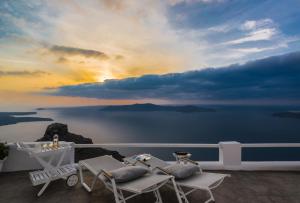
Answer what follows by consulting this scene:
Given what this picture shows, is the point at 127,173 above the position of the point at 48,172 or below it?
above

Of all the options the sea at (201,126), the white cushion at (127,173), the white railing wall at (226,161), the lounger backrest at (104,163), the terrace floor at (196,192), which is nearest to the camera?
the white cushion at (127,173)

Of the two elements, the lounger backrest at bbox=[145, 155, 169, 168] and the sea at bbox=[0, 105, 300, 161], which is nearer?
the lounger backrest at bbox=[145, 155, 169, 168]

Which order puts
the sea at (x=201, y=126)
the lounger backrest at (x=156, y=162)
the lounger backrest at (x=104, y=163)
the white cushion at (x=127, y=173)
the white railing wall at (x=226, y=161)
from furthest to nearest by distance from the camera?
the sea at (x=201, y=126), the white railing wall at (x=226, y=161), the lounger backrest at (x=156, y=162), the lounger backrest at (x=104, y=163), the white cushion at (x=127, y=173)

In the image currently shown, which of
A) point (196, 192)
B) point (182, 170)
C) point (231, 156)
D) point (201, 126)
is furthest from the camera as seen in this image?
point (201, 126)

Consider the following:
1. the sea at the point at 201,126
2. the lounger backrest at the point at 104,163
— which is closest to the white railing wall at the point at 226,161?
the lounger backrest at the point at 104,163

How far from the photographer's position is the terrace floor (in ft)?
10.7

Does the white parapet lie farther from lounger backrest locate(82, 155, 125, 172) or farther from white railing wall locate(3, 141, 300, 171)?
lounger backrest locate(82, 155, 125, 172)

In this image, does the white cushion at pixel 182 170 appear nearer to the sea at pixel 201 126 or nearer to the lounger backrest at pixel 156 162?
the lounger backrest at pixel 156 162

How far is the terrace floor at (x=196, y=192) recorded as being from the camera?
3258mm

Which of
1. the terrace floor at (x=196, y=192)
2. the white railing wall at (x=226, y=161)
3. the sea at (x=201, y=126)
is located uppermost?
the white railing wall at (x=226, y=161)

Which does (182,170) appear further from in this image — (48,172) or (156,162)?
(48,172)

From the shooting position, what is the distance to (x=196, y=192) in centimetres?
349

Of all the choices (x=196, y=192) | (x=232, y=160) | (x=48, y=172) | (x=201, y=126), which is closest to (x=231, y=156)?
(x=232, y=160)

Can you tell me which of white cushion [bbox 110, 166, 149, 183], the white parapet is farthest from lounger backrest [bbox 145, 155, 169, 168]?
the white parapet
